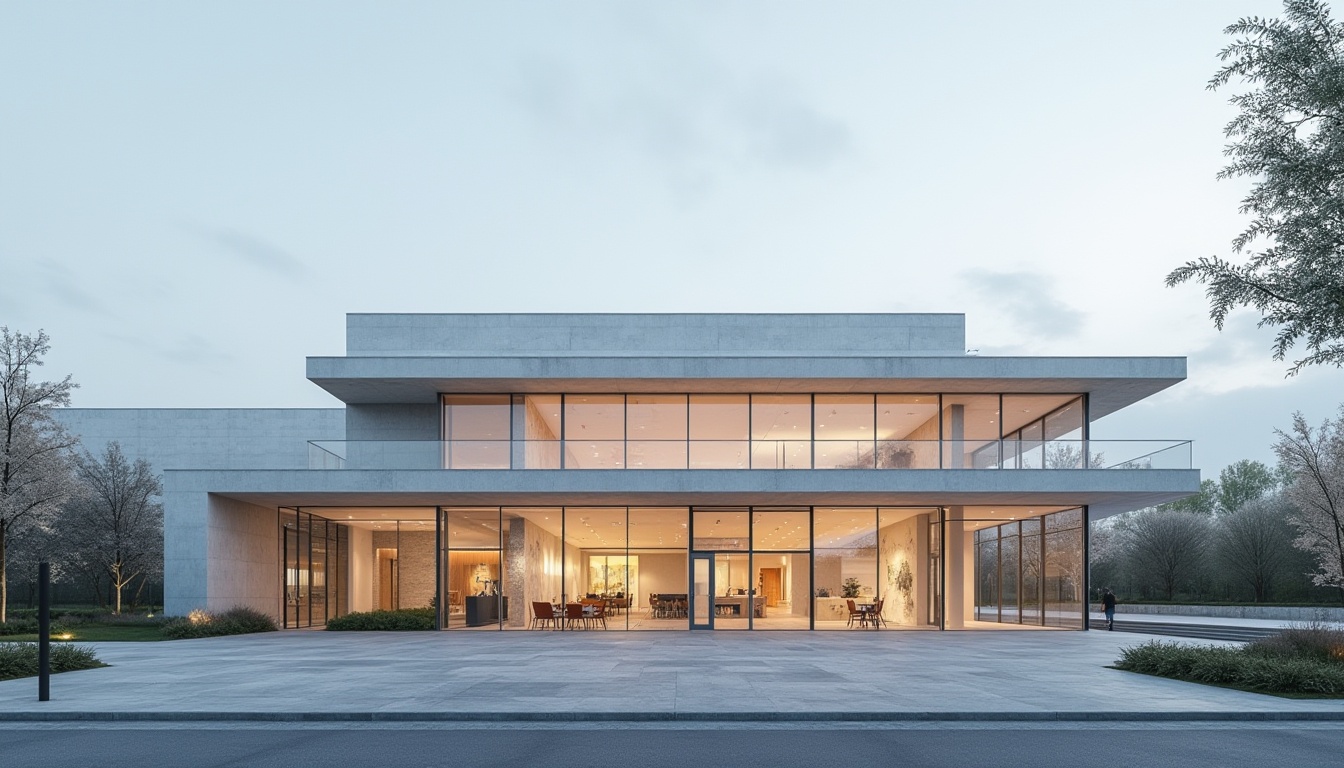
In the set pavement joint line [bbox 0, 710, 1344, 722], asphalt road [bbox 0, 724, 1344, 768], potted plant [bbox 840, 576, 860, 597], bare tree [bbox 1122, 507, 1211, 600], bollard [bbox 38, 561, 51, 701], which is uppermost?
bollard [bbox 38, 561, 51, 701]

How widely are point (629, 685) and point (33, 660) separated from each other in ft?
32.5

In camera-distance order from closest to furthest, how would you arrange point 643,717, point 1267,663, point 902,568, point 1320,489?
1. point 643,717
2. point 1267,663
3. point 902,568
4. point 1320,489

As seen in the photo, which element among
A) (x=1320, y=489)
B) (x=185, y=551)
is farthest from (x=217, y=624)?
(x=1320, y=489)

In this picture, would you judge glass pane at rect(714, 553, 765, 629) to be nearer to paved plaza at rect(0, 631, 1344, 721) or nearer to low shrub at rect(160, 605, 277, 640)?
paved plaza at rect(0, 631, 1344, 721)

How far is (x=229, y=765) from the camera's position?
922 cm

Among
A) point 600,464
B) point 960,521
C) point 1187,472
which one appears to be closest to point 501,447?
point 600,464

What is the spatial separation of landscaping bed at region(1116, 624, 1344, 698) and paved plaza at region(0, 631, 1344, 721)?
586 millimetres

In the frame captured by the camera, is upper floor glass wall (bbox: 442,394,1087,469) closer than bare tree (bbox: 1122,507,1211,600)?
Yes

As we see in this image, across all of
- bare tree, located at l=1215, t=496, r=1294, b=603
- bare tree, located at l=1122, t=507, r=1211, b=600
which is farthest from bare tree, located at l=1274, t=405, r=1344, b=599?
bare tree, located at l=1122, t=507, r=1211, b=600

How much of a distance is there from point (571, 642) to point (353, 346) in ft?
39.1

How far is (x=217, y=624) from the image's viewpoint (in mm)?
26938

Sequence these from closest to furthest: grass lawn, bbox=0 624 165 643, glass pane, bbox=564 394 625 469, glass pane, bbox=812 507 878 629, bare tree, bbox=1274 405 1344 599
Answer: grass lawn, bbox=0 624 165 643 → glass pane, bbox=564 394 625 469 → glass pane, bbox=812 507 878 629 → bare tree, bbox=1274 405 1344 599

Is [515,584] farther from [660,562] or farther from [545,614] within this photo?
[660,562]

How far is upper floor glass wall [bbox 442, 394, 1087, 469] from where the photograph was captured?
27938 mm
